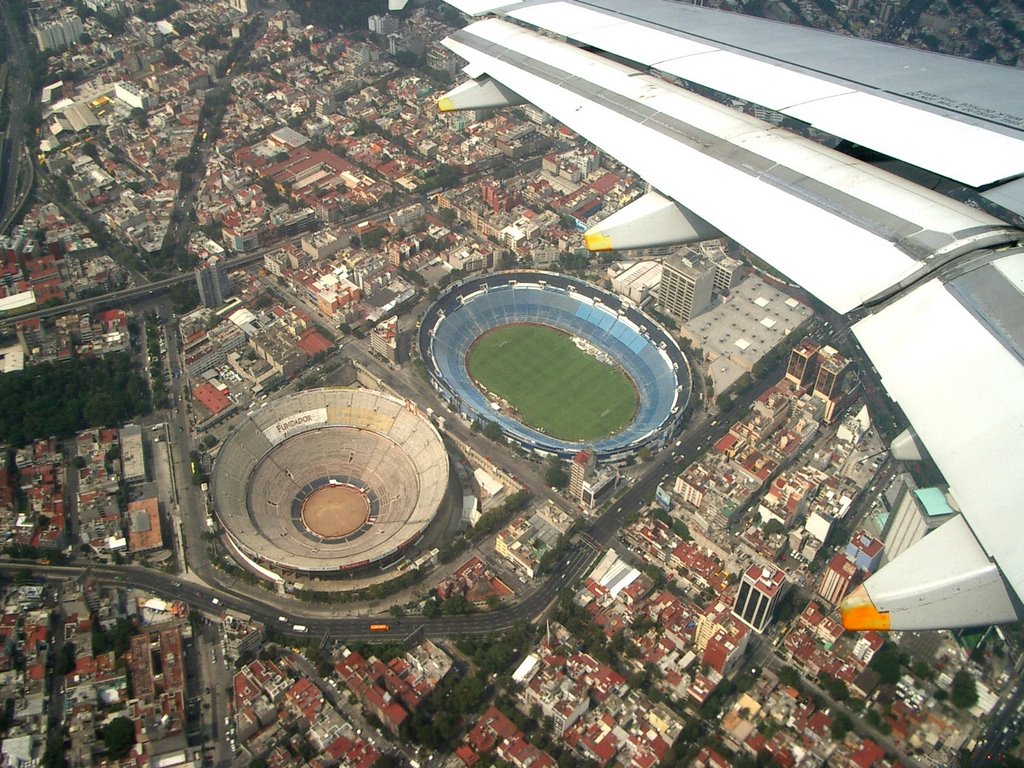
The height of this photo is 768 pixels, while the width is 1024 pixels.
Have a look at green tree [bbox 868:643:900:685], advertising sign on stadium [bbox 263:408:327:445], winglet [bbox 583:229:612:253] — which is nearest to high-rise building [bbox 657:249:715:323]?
advertising sign on stadium [bbox 263:408:327:445]

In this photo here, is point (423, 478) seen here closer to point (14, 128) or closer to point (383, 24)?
point (14, 128)

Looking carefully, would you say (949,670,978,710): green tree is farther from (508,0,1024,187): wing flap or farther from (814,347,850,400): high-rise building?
(508,0,1024,187): wing flap

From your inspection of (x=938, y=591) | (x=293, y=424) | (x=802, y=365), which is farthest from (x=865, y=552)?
(x=293, y=424)

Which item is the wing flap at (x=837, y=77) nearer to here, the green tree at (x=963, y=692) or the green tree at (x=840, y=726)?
the green tree at (x=840, y=726)

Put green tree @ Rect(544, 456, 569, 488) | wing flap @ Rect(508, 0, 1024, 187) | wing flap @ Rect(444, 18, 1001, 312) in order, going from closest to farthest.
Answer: wing flap @ Rect(444, 18, 1001, 312), wing flap @ Rect(508, 0, 1024, 187), green tree @ Rect(544, 456, 569, 488)

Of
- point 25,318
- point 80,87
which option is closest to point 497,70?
point 25,318

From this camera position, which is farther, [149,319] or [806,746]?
[149,319]

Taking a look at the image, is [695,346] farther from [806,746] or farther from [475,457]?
[806,746]
